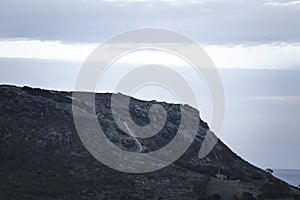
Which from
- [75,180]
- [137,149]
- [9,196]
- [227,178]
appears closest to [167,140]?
[137,149]

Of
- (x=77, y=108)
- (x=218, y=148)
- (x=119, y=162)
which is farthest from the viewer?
(x=218, y=148)

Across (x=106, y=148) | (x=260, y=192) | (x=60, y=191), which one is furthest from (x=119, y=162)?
(x=260, y=192)

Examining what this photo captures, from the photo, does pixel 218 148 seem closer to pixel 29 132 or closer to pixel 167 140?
pixel 167 140

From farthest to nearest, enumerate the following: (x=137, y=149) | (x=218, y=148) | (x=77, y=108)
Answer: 1. (x=218, y=148)
2. (x=77, y=108)
3. (x=137, y=149)

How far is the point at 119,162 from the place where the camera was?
11119cm

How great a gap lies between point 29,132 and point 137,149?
1907 cm

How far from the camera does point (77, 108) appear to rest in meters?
128

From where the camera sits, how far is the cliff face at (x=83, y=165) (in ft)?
323

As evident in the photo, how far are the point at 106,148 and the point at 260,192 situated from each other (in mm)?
28563

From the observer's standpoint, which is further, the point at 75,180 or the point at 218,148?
the point at 218,148

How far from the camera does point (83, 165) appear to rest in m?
108

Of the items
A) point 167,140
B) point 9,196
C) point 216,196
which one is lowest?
point 9,196

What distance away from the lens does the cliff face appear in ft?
323

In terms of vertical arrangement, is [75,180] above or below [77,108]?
below
